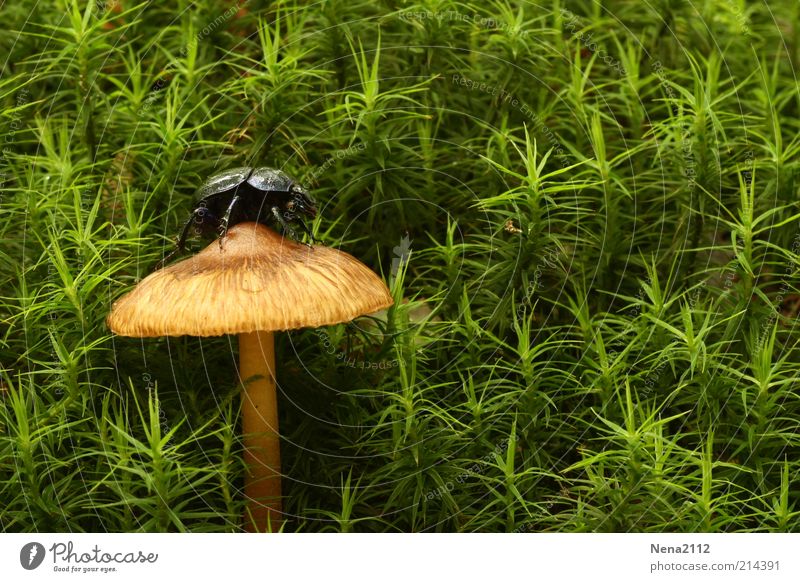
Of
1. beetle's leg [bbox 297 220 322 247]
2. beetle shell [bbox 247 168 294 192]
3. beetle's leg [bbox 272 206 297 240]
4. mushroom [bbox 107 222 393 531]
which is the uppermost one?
beetle shell [bbox 247 168 294 192]

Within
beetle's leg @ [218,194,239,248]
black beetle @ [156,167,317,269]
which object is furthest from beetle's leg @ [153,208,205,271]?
beetle's leg @ [218,194,239,248]

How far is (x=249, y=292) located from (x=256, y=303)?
0.04 metres

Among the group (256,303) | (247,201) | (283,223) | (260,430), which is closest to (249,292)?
(256,303)

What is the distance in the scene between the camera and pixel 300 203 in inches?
106

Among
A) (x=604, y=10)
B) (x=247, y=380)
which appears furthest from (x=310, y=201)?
(x=604, y=10)

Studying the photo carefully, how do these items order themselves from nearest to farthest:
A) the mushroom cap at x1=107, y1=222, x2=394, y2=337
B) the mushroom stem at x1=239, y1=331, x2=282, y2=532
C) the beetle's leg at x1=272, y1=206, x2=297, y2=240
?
the mushroom cap at x1=107, y1=222, x2=394, y2=337 < the beetle's leg at x1=272, y1=206, x2=297, y2=240 < the mushroom stem at x1=239, y1=331, x2=282, y2=532

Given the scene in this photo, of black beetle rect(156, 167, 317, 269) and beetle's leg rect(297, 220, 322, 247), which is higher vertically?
black beetle rect(156, 167, 317, 269)

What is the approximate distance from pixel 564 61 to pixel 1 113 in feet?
6.47

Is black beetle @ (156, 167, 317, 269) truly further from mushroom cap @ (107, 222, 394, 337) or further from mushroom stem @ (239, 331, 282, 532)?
mushroom stem @ (239, 331, 282, 532)

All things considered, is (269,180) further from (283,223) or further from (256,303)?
(256,303)

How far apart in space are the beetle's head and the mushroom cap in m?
0.14

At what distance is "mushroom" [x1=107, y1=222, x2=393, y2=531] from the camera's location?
2314 millimetres
